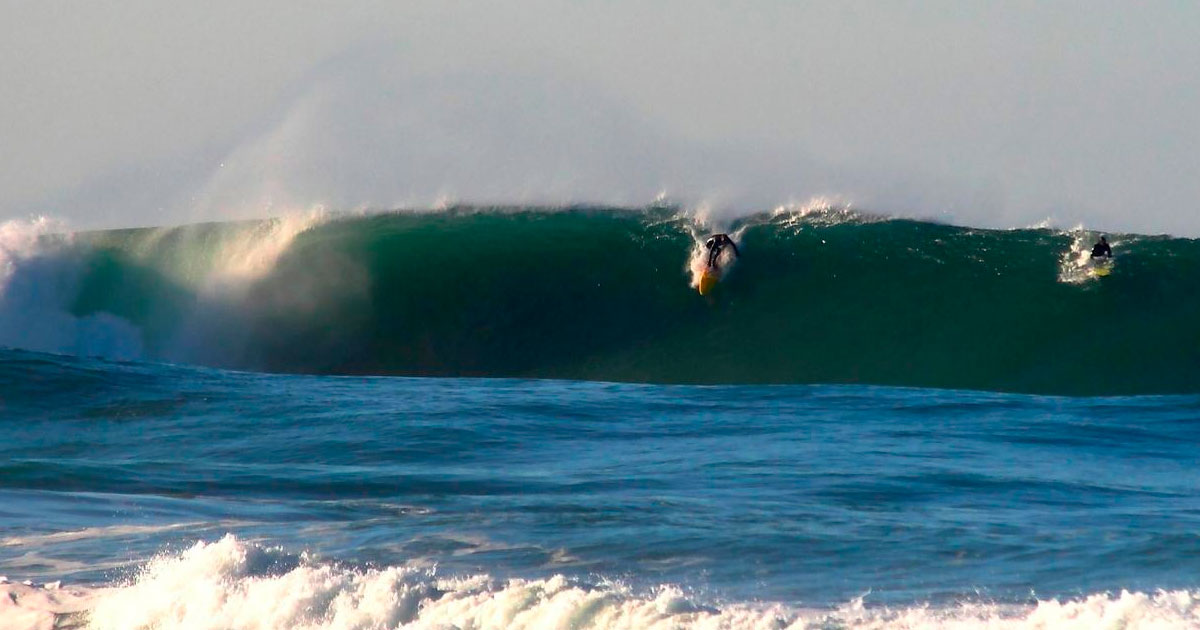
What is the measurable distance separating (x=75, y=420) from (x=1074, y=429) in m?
8.75

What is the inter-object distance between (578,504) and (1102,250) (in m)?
9.11

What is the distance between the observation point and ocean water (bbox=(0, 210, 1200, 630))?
6.71 meters

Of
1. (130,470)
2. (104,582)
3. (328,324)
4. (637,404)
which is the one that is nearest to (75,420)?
(130,470)

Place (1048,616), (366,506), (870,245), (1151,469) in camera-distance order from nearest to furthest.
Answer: (1048,616), (366,506), (1151,469), (870,245)

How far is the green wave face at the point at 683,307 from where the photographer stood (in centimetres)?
1532

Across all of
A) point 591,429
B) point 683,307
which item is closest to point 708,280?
point 683,307

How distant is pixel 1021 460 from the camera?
35.3ft

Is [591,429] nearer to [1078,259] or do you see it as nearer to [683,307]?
[683,307]

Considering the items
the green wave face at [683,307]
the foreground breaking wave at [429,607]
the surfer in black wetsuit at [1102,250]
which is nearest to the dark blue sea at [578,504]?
the foreground breaking wave at [429,607]

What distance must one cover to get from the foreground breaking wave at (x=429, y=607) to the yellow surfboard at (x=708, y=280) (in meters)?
9.29

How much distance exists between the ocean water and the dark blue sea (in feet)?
0.12

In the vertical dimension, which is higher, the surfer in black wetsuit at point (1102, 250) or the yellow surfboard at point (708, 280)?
the surfer in black wetsuit at point (1102, 250)

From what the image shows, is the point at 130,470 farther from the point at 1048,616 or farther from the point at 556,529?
the point at 1048,616

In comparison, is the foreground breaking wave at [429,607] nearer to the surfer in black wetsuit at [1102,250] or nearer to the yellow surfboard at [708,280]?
the yellow surfboard at [708,280]
